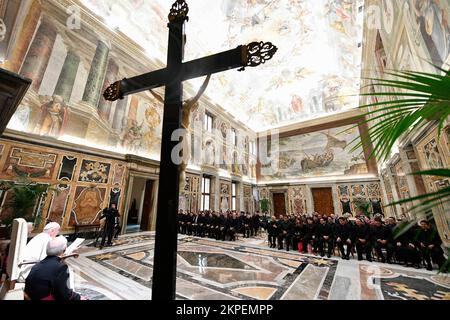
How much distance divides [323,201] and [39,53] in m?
17.7

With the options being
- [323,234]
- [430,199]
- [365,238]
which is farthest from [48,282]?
[365,238]

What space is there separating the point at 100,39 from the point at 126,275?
8964 millimetres

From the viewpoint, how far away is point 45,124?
21.8 ft

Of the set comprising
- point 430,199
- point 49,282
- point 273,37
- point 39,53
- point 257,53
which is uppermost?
point 273,37

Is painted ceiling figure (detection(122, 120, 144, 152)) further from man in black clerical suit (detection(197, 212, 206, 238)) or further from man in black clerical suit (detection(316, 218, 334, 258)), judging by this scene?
man in black clerical suit (detection(316, 218, 334, 258))

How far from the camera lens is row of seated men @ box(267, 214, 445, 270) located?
4.91 meters

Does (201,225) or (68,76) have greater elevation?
(68,76)

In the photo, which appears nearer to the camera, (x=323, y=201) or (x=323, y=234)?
(x=323, y=234)

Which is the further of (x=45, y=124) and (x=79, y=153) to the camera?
(x=79, y=153)

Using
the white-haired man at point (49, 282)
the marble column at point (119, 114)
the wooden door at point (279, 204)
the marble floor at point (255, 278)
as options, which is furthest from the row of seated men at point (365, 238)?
the wooden door at point (279, 204)

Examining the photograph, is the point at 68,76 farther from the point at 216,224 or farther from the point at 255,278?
the point at 255,278

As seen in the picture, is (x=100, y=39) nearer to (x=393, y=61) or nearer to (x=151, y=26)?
(x=151, y=26)

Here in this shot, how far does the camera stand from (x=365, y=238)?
19.0ft
